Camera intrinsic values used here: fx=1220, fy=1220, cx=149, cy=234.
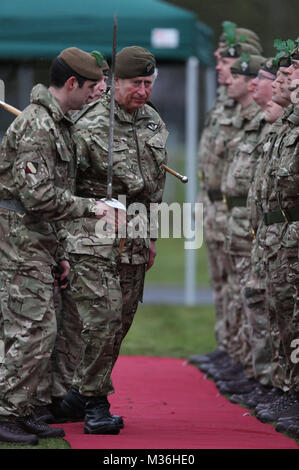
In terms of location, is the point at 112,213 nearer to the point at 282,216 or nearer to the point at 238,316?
the point at 282,216

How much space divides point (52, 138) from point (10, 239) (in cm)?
58

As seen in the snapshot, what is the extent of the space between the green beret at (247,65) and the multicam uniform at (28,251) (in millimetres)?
3464

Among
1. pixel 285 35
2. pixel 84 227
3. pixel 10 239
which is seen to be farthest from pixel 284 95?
pixel 285 35

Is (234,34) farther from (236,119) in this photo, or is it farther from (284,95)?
(284,95)

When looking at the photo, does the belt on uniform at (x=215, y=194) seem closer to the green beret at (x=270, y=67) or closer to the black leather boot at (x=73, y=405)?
the green beret at (x=270, y=67)

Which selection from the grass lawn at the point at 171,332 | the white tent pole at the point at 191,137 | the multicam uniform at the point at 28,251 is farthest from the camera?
the white tent pole at the point at 191,137

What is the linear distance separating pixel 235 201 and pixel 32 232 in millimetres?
3247

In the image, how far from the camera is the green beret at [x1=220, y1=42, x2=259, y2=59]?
994 centimetres

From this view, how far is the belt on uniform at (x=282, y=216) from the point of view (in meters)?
7.22

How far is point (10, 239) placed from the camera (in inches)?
251


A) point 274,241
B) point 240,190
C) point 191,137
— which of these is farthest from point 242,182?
point 191,137

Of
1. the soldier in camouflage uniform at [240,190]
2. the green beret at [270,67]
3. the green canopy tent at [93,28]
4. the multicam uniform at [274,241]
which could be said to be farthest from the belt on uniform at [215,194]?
the green canopy tent at [93,28]

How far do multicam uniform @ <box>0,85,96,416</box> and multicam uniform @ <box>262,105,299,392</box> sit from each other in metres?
1.41
